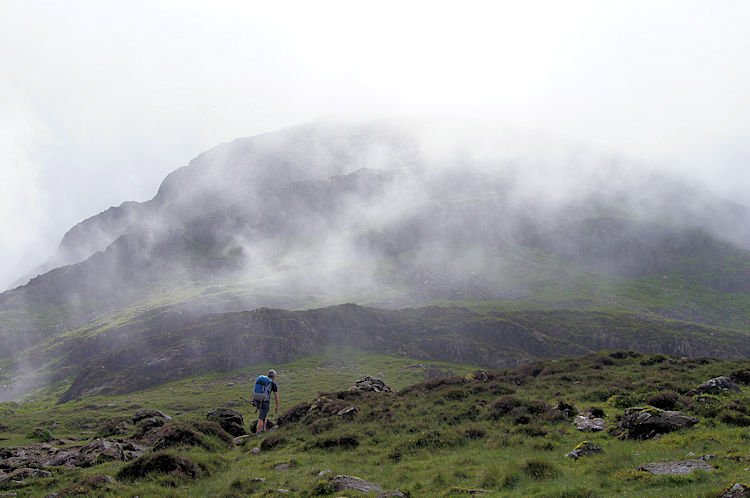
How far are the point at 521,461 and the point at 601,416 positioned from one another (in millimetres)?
12706

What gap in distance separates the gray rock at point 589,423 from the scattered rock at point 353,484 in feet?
50.5

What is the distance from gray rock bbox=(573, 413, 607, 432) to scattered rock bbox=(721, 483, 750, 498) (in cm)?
1398

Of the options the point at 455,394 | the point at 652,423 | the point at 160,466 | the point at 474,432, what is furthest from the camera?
the point at 455,394

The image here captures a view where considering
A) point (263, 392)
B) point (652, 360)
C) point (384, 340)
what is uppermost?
point (263, 392)

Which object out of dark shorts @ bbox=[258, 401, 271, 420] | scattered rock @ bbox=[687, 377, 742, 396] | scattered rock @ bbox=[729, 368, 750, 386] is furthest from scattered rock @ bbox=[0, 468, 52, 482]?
scattered rock @ bbox=[729, 368, 750, 386]

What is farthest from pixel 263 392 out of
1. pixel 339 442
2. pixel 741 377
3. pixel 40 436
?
pixel 741 377

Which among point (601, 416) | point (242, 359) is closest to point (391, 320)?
point (242, 359)

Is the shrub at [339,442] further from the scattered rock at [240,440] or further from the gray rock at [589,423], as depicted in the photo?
the gray rock at [589,423]

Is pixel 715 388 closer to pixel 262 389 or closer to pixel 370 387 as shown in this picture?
pixel 370 387

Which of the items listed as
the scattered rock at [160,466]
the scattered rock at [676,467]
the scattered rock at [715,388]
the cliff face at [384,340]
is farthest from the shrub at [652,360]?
the cliff face at [384,340]

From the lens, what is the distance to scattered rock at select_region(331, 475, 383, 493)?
16.5 meters

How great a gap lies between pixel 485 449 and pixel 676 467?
32.1ft

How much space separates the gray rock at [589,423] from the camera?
2468cm

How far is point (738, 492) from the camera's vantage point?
1131cm
